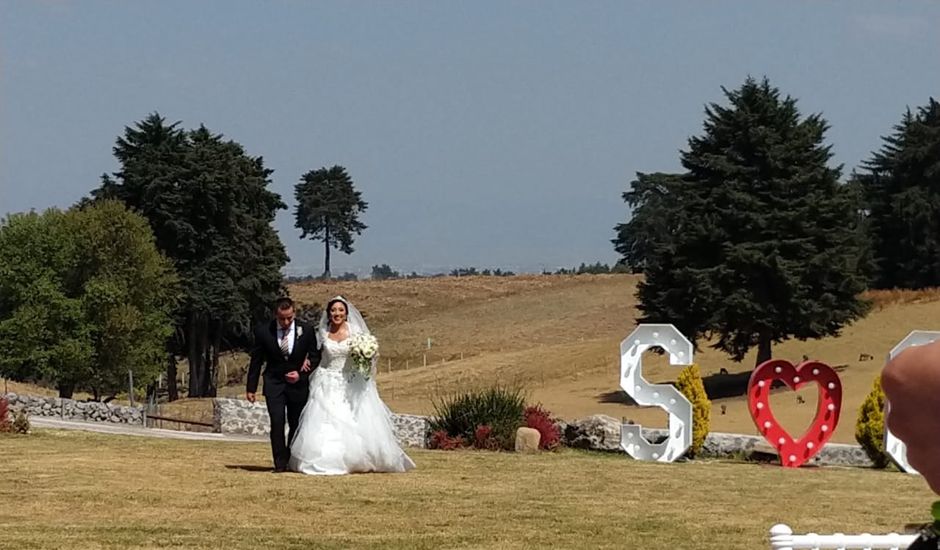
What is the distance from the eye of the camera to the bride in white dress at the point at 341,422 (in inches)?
634

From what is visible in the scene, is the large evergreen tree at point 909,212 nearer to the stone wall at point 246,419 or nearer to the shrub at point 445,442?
the stone wall at point 246,419

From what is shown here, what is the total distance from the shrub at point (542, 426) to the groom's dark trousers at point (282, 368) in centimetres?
557

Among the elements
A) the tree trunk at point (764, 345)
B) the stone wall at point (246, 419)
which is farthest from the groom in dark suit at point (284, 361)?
the tree trunk at point (764, 345)

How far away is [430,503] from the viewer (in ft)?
44.4

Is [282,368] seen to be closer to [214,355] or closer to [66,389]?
[66,389]

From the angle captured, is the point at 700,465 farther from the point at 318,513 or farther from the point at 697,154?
the point at 697,154

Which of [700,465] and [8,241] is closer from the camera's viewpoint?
[700,465]

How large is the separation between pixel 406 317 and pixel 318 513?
91133mm

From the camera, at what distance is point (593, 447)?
23.7 meters

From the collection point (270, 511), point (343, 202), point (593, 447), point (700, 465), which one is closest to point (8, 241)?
point (593, 447)

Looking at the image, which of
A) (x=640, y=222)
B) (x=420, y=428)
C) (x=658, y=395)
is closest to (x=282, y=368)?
(x=658, y=395)

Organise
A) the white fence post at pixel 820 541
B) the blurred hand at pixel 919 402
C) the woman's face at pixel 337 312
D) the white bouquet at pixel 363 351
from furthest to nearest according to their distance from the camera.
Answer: the woman's face at pixel 337 312
the white bouquet at pixel 363 351
the white fence post at pixel 820 541
the blurred hand at pixel 919 402

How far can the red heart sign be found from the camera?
2006 cm

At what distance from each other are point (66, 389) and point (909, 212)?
149ft
